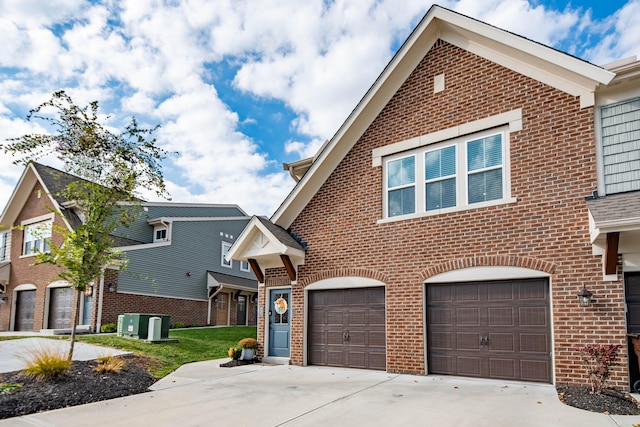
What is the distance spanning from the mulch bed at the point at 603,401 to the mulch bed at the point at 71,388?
7986mm

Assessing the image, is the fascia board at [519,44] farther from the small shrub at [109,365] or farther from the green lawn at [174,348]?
the small shrub at [109,365]

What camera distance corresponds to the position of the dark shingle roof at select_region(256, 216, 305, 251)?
12852 millimetres

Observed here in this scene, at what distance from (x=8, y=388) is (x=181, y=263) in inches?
693

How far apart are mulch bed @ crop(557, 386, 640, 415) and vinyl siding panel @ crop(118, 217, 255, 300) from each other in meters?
18.8

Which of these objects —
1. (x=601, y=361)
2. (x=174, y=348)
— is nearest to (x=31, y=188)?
(x=174, y=348)

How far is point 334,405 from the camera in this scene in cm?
778

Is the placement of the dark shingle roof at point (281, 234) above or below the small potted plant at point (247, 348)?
above

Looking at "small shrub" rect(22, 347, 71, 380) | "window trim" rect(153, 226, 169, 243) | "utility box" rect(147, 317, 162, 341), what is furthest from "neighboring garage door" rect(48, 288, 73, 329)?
"small shrub" rect(22, 347, 71, 380)

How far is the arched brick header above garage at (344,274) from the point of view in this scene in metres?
11.8

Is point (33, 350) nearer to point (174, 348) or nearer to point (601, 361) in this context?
point (174, 348)

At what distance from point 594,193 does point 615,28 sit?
15.1 feet

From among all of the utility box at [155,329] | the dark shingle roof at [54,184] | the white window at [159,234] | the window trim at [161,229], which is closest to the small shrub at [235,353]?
the utility box at [155,329]

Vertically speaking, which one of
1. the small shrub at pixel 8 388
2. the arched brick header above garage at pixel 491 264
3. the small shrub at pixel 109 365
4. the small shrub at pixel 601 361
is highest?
the arched brick header above garage at pixel 491 264

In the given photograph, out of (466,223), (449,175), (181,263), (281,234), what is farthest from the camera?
(181,263)
